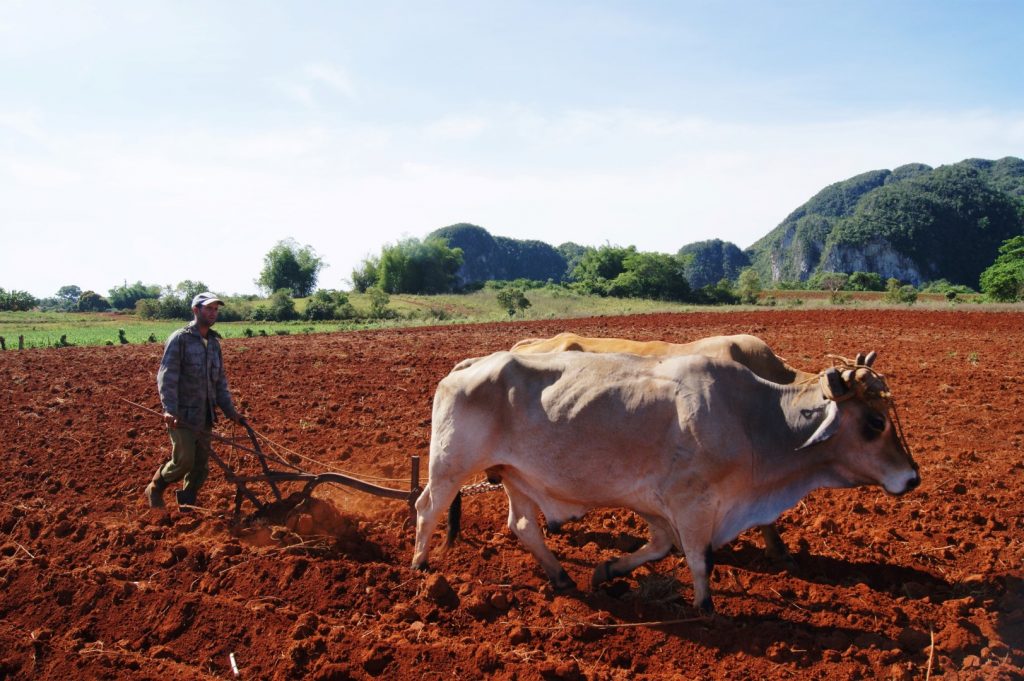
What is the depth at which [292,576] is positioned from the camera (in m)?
5.54

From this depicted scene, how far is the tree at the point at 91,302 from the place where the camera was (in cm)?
7788

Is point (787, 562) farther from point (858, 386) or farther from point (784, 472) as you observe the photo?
point (858, 386)

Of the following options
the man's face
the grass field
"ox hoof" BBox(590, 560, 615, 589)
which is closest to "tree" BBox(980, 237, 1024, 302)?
the grass field

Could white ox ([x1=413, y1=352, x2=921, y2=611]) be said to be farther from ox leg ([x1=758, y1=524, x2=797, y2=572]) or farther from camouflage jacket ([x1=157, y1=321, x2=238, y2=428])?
camouflage jacket ([x1=157, y1=321, x2=238, y2=428])

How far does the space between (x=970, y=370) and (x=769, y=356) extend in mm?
10272

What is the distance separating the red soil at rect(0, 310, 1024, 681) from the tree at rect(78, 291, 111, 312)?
77687 millimetres

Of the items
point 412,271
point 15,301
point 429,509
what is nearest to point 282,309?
point 412,271

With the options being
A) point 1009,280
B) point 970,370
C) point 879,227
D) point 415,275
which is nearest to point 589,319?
point 970,370

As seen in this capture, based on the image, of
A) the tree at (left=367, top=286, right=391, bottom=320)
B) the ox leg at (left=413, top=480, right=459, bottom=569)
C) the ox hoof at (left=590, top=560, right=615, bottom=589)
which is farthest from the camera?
the tree at (left=367, top=286, right=391, bottom=320)

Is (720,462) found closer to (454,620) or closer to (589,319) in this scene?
(454,620)

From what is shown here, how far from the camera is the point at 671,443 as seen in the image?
193 inches

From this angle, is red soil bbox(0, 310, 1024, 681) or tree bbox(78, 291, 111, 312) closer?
red soil bbox(0, 310, 1024, 681)

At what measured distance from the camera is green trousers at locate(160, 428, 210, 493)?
650cm

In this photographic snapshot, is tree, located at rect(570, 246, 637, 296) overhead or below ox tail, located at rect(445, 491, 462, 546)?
overhead
